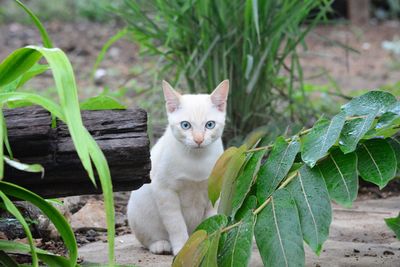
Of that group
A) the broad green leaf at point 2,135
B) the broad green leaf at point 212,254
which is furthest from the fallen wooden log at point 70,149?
the broad green leaf at point 212,254

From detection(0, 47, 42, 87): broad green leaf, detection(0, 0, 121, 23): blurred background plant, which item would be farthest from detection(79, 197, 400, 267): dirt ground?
detection(0, 0, 121, 23): blurred background plant

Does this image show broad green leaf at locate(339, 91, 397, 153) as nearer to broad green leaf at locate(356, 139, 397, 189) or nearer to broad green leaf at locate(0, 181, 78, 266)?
broad green leaf at locate(356, 139, 397, 189)

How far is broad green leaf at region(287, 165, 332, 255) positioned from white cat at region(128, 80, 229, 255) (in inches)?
27.3

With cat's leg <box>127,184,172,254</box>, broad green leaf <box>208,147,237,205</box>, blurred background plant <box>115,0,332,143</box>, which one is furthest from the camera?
blurred background plant <box>115,0,332,143</box>

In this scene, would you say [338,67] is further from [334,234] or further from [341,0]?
[334,234]

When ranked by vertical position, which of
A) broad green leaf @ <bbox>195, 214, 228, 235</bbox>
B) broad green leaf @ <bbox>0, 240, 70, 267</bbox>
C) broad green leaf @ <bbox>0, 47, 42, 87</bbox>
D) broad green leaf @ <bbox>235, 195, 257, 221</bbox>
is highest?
broad green leaf @ <bbox>0, 47, 42, 87</bbox>

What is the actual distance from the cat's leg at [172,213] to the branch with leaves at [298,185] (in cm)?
59

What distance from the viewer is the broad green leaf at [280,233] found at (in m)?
2.41

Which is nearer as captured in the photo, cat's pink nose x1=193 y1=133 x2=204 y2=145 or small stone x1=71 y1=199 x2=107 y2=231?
cat's pink nose x1=193 y1=133 x2=204 y2=145

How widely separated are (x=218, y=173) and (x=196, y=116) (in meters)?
0.44

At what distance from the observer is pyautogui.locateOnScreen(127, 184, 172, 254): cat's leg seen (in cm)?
342

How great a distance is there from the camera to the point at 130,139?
8.44 feet

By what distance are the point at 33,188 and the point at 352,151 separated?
1.08 metres

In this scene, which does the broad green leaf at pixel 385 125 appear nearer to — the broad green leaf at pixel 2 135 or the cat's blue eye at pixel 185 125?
the cat's blue eye at pixel 185 125
